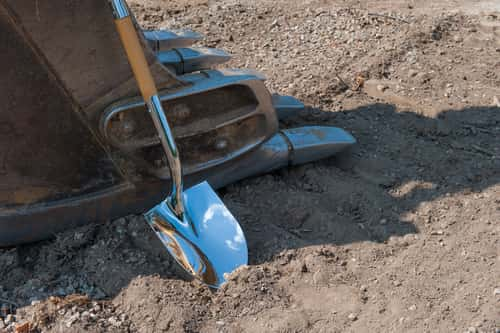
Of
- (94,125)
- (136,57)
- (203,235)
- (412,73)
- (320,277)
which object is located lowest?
(412,73)

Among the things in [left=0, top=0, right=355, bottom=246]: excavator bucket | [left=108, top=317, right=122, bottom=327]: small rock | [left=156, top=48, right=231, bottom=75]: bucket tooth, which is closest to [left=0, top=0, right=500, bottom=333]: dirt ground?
[left=108, top=317, right=122, bottom=327]: small rock

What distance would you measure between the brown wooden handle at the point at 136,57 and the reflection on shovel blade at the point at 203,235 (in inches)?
18.0

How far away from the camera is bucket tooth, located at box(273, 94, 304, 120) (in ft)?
10.2

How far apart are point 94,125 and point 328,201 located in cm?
100

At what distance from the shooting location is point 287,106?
3.11 meters

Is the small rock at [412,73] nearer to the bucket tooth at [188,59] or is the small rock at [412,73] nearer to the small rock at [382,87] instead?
the small rock at [382,87]

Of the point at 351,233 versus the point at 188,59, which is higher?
the point at 188,59

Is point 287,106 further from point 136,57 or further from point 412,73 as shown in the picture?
point 136,57

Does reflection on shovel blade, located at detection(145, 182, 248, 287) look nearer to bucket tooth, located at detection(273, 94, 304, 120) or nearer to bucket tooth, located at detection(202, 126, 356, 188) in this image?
bucket tooth, located at detection(202, 126, 356, 188)

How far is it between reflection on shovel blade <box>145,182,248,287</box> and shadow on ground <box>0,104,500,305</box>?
0.06 m

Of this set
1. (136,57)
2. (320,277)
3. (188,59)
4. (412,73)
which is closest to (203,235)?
(320,277)

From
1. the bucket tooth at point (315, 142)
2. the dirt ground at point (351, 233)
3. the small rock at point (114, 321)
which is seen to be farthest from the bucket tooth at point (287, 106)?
the small rock at point (114, 321)

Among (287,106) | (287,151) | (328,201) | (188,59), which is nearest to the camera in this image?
(328,201)

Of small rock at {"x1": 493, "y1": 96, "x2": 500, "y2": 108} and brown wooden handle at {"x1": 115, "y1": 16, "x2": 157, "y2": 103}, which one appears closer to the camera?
brown wooden handle at {"x1": 115, "y1": 16, "x2": 157, "y2": 103}
